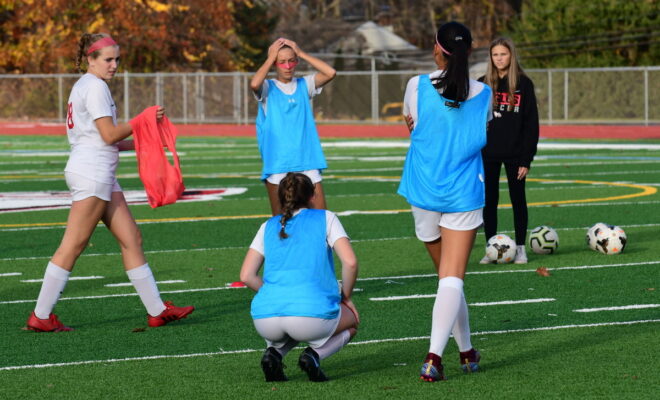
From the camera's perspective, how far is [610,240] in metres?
12.7

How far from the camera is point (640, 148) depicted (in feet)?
108

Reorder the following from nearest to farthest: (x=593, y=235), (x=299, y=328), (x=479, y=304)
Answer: (x=299, y=328) < (x=479, y=304) < (x=593, y=235)

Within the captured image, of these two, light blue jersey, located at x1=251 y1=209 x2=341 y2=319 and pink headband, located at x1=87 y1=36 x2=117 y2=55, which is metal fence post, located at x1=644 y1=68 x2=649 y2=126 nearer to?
pink headband, located at x1=87 y1=36 x2=117 y2=55

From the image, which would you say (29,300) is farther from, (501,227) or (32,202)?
(32,202)

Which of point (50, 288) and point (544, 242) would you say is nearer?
point (50, 288)

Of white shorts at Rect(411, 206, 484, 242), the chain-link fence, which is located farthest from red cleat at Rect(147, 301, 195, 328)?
the chain-link fence

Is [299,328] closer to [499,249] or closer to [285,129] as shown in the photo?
[285,129]

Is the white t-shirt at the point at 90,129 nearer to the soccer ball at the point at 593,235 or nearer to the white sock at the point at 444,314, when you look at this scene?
the white sock at the point at 444,314

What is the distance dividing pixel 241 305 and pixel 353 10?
290 feet

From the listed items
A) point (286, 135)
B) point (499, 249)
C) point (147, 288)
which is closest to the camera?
point (147, 288)

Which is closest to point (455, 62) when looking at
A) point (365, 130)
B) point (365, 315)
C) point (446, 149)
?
point (446, 149)

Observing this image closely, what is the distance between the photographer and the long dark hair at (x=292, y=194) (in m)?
7.04

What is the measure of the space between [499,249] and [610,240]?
3.96 feet

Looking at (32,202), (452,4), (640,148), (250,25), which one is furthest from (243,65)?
(32,202)
